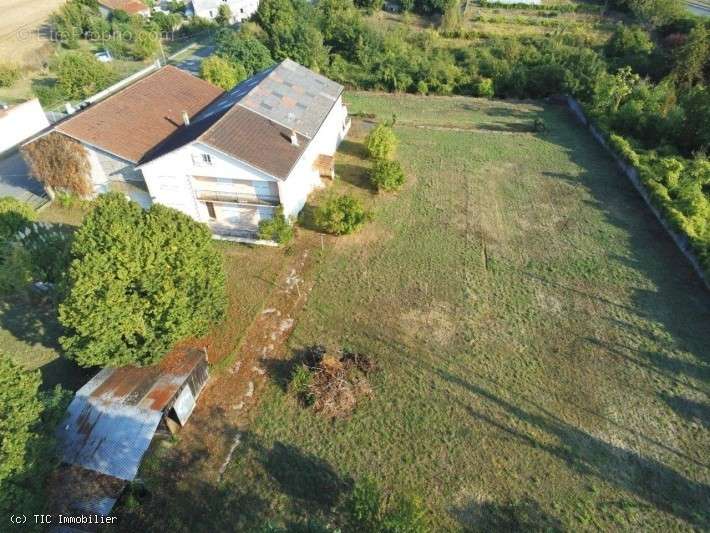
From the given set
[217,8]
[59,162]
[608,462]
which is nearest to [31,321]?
[59,162]

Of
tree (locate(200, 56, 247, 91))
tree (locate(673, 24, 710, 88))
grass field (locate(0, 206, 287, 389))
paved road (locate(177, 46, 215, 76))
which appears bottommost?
paved road (locate(177, 46, 215, 76))

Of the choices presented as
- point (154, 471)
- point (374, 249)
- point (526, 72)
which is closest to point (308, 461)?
point (154, 471)

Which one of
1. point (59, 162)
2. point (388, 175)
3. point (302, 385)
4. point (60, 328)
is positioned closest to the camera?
point (302, 385)

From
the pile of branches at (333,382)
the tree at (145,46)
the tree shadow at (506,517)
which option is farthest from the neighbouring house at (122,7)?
the tree shadow at (506,517)

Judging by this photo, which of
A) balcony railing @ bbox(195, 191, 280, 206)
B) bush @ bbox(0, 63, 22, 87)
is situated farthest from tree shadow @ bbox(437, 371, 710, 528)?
bush @ bbox(0, 63, 22, 87)

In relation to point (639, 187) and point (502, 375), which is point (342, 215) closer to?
point (502, 375)

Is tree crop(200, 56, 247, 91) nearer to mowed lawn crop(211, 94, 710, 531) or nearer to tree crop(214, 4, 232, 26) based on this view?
mowed lawn crop(211, 94, 710, 531)
